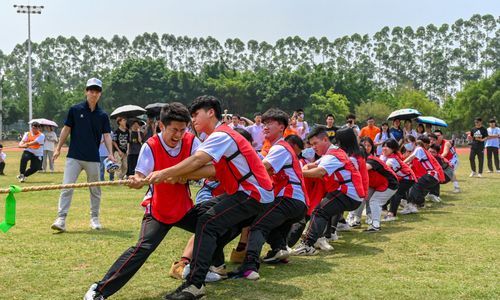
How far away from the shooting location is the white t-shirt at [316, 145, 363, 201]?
7098mm

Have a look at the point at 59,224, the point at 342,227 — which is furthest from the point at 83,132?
the point at 342,227

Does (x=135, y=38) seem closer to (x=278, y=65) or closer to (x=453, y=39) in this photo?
(x=278, y=65)

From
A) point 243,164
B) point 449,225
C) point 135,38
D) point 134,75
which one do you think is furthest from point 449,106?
point 135,38

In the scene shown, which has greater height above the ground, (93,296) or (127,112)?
(127,112)

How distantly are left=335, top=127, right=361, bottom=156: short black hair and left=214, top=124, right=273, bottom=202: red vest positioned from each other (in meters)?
2.80

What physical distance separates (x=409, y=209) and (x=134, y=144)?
7.35 meters

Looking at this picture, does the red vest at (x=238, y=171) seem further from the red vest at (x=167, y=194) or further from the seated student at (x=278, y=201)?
the seated student at (x=278, y=201)

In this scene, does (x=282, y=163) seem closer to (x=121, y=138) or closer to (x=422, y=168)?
(x=422, y=168)

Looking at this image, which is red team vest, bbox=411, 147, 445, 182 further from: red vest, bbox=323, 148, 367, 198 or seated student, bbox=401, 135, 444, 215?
red vest, bbox=323, 148, 367, 198

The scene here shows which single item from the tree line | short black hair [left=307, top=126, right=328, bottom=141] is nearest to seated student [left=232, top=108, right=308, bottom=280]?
short black hair [left=307, top=126, right=328, bottom=141]

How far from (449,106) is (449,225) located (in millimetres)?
60762

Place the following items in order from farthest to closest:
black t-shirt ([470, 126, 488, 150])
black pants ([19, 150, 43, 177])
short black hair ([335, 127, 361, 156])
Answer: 1. black t-shirt ([470, 126, 488, 150])
2. black pants ([19, 150, 43, 177])
3. short black hair ([335, 127, 361, 156])

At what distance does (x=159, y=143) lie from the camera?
5.12 metres

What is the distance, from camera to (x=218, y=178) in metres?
5.28
